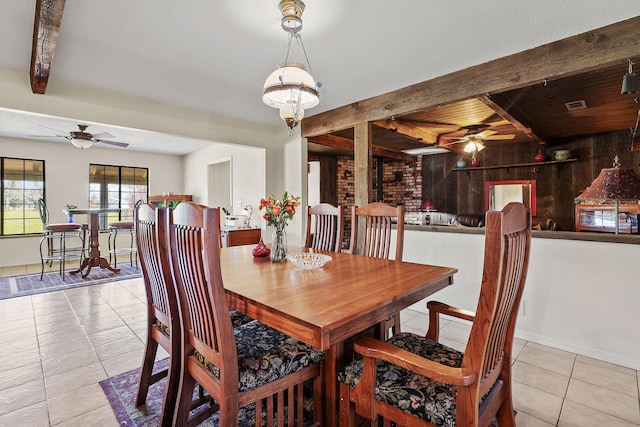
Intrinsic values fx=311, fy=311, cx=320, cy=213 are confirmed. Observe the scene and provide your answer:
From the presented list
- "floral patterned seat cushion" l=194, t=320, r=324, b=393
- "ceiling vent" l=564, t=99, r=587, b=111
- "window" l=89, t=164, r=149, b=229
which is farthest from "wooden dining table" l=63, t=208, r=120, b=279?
"ceiling vent" l=564, t=99, r=587, b=111

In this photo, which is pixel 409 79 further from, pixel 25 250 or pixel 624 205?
pixel 25 250

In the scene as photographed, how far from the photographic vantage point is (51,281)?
4.71 m

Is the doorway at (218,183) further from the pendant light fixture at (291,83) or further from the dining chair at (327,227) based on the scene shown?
the pendant light fixture at (291,83)

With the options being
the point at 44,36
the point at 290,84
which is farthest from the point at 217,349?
the point at 44,36

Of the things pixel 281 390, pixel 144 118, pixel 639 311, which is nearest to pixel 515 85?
pixel 639 311

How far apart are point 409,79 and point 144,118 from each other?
2986mm

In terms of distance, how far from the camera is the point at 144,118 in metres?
3.62

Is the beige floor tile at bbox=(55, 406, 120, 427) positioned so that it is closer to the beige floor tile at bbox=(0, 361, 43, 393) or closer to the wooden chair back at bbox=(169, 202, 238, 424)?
the beige floor tile at bbox=(0, 361, 43, 393)

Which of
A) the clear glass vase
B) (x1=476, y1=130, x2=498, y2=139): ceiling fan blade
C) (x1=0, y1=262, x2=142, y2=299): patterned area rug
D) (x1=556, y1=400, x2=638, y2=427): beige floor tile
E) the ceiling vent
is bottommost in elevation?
(x1=556, y1=400, x2=638, y2=427): beige floor tile

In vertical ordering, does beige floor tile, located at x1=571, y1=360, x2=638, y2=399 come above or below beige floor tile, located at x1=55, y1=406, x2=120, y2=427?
above

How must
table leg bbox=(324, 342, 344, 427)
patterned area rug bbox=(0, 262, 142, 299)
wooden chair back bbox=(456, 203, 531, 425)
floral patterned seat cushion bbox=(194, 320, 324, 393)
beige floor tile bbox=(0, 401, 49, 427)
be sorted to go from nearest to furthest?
wooden chair back bbox=(456, 203, 531, 425)
floral patterned seat cushion bbox=(194, 320, 324, 393)
table leg bbox=(324, 342, 344, 427)
beige floor tile bbox=(0, 401, 49, 427)
patterned area rug bbox=(0, 262, 142, 299)

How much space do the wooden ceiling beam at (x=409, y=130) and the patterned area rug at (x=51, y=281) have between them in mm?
4510

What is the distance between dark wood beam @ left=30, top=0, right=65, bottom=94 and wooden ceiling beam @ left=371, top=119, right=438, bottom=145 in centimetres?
296

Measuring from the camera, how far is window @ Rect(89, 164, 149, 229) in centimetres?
693
